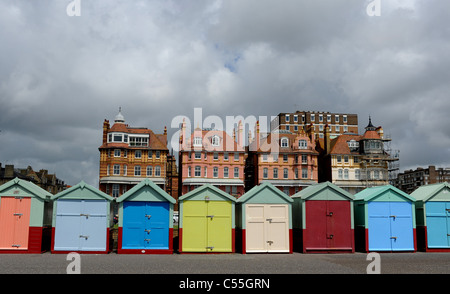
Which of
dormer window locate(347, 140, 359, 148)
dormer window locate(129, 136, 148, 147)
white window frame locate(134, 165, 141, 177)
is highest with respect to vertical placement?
dormer window locate(347, 140, 359, 148)

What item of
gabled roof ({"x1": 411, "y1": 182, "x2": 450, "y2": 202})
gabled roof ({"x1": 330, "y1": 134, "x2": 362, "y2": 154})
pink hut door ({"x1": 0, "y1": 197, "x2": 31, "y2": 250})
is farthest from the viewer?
gabled roof ({"x1": 330, "y1": 134, "x2": 362, "y2": 154})

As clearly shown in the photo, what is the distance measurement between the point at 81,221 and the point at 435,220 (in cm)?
1993

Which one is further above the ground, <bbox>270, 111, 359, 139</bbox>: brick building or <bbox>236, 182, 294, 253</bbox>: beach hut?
<bbox>270, 111, 359, 139</bbox>: brick building

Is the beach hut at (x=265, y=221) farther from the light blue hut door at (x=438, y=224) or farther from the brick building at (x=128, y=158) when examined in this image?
the brick building at (x=128, y=158)

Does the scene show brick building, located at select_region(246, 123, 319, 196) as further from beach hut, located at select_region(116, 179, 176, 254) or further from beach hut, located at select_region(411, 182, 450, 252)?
beach hut, located at select_region(116, 179, 176, 254)

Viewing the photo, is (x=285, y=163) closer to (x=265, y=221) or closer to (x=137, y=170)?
(x=137, y=170)

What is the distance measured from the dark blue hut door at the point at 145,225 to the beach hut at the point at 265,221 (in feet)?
14.0

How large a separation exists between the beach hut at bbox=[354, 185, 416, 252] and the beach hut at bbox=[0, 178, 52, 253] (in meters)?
17.8

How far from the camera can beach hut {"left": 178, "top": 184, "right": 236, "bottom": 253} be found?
2309cm

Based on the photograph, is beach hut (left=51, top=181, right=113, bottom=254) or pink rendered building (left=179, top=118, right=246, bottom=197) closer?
beach hut (left=51, top=181, right=113, bottom=254)

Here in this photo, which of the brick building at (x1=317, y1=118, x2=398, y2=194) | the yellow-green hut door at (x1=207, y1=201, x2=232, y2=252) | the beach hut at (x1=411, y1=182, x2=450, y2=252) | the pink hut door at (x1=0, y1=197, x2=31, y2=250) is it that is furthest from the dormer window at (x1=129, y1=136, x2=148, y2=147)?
the beach hut at (x1=411, y1=182, x2=450, y2=252)

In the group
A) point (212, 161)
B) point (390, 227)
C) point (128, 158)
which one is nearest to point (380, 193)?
point (390, 227)

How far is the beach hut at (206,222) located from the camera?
2309 centimetres
